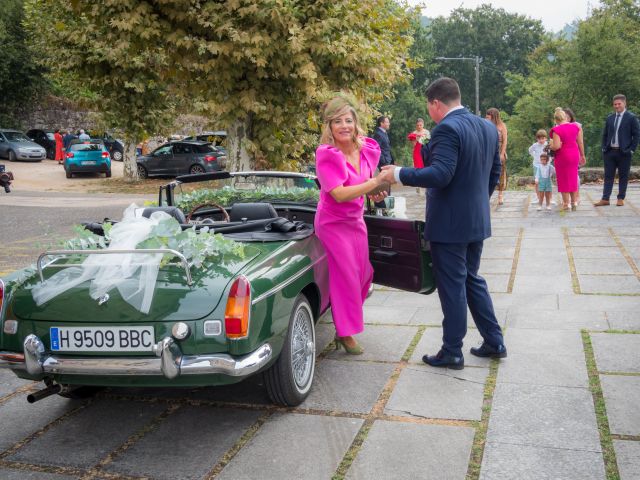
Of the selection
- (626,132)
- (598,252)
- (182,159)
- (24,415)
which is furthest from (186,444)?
(182,159)

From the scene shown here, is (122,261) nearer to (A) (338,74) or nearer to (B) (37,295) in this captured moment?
(B) (37,295)

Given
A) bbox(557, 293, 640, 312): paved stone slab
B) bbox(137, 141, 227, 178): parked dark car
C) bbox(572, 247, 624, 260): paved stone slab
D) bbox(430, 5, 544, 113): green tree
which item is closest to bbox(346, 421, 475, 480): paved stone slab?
bbox(557, 293, 640, 312): paved stone slab

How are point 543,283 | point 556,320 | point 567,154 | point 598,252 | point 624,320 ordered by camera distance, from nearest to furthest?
1. point 624,320
2. point 556,320
3. point 543,283
4. point 598,252
5. point 567,154

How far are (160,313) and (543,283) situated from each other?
15.8 ft

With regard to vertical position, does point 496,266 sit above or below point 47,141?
below

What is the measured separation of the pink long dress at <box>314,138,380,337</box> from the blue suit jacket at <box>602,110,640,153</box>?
8.67 m

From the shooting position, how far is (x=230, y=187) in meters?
6.55

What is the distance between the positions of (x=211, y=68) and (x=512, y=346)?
8577 mm

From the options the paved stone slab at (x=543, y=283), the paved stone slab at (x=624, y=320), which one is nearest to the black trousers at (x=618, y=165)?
the paved stone slab at (x=543, y=283)

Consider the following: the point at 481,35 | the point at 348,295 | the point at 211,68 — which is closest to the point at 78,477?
the point at 348,295

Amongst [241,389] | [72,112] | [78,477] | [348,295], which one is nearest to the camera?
[78,477]

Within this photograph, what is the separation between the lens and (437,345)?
5.48 meters

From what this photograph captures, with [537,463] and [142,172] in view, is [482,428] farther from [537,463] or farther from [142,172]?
[142,172]

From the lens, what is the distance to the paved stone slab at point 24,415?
4145 mm
